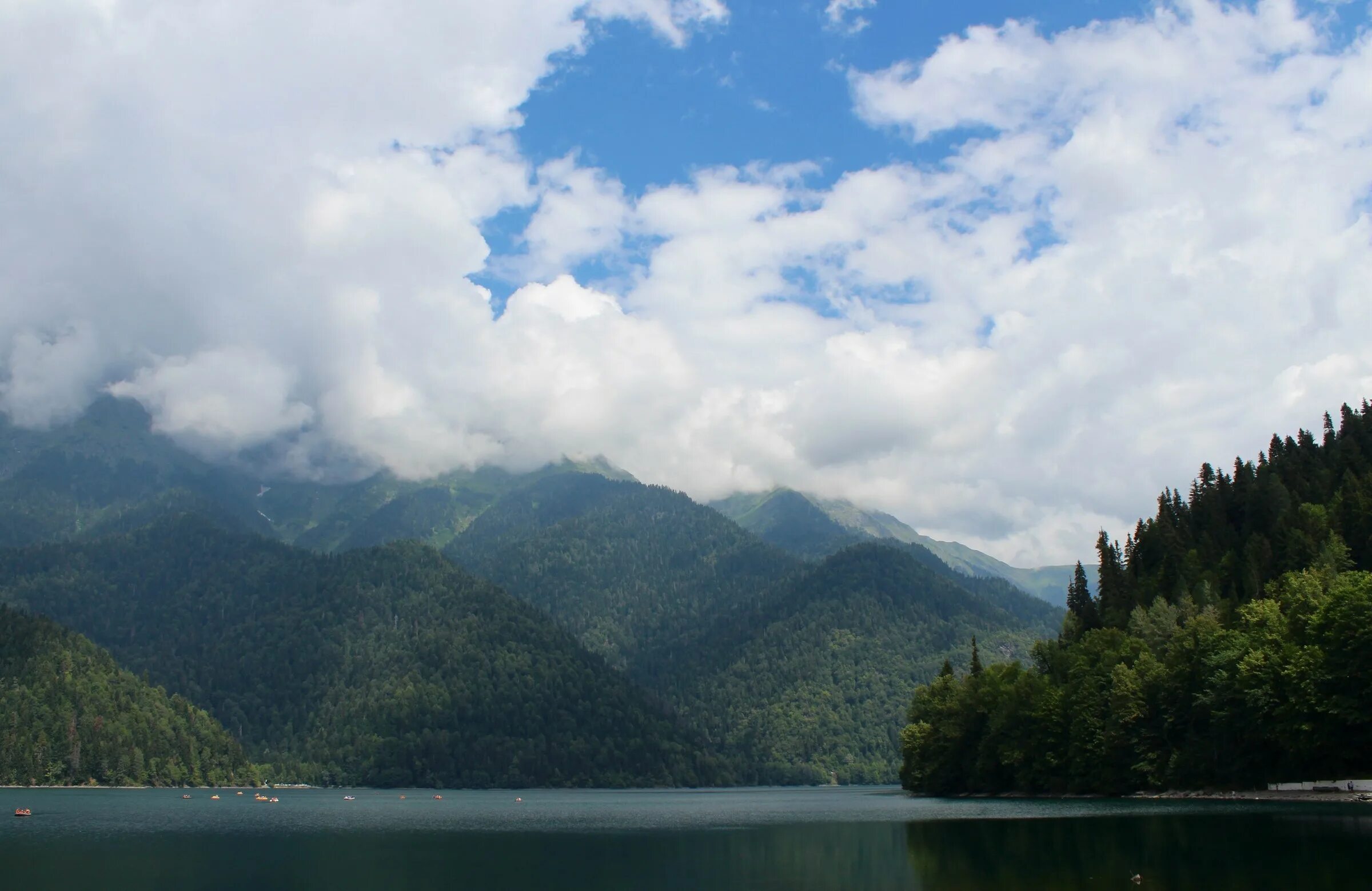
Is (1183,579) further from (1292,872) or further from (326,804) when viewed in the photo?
(326,804)

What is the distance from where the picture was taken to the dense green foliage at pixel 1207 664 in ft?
328

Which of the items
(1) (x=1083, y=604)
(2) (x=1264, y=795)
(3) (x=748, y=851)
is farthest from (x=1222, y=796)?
(1) (x=1083, y=604)

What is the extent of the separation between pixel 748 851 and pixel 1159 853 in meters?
30.4

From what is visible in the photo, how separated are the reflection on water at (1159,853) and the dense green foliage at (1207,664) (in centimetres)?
2272

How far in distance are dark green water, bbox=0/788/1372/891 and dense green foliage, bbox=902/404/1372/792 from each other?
35.1 feet

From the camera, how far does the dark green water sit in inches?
2146

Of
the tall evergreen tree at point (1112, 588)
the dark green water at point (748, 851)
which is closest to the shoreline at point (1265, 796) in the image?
the dark green water at point (748, 851)

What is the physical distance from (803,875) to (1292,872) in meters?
24.4

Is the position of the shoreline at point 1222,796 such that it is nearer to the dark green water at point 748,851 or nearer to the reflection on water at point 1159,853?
the dark green water at point 748,851

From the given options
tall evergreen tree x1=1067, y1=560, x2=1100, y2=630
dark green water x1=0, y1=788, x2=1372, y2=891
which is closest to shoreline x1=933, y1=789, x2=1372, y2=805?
dark green water x1=0, y1=788, x2=1372, y2=891

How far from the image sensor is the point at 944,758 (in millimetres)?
171375

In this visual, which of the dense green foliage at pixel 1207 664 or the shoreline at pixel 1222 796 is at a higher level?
the dense green foliage at pixel 1207 664

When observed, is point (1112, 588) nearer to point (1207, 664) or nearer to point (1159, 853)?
point (1207, 664)

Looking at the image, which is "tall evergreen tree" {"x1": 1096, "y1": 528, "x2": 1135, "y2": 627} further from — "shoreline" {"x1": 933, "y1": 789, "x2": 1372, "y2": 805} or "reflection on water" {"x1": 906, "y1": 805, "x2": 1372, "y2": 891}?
"reflection on water" {"x1": 906, "y1": 805, "x2": 1372, "y2": 891}
